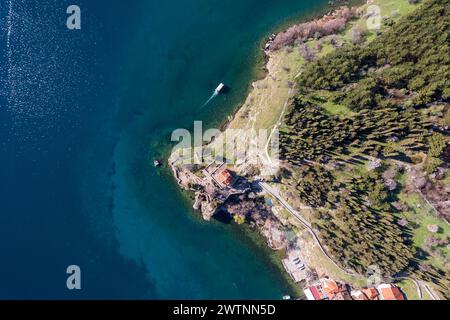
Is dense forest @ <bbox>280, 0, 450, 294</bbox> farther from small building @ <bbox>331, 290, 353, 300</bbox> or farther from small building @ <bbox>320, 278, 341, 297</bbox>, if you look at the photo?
small building @ <bbox>331, 290, 353, 300</bbox>

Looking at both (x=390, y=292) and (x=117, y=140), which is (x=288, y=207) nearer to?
(x=390, y=292)

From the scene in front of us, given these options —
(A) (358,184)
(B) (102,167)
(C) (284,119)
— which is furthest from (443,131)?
(B) (102,167)

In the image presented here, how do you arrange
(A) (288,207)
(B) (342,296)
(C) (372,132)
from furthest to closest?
(A) (288,207) → (B) (342,296) → (C) (372,132)

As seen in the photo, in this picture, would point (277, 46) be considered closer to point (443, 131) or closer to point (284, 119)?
point (284, 119)

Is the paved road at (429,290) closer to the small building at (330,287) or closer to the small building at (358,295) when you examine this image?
the small building at (358,295)

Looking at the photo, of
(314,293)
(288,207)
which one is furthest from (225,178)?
(314,293)

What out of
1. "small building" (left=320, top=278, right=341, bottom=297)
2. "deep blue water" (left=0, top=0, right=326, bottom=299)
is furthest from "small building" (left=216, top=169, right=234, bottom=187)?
"small building" (left=320, top=278, right=341, bottom=297)
